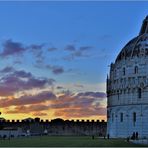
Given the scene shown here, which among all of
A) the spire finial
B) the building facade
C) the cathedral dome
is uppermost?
the spire finial

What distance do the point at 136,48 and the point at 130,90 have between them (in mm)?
7859

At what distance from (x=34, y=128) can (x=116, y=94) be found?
2462 centimetres

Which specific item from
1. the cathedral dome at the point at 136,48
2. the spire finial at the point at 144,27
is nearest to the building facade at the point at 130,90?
the cathedral dome at the point at 136,48

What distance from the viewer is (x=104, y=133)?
11000 centimetres

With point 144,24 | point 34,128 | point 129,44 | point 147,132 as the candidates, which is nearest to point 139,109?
point 147,132

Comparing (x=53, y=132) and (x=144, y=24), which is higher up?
(x=144, y=24)

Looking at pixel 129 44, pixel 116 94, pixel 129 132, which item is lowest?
pixel 129 132

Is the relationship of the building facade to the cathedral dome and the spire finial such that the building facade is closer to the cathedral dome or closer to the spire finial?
the cathedral dome

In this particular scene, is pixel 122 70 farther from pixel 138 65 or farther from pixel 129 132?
pixel 129 132

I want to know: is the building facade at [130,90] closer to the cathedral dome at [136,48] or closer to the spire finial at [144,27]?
the cathedral dome at [136,48]

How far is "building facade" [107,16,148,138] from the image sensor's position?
302ft

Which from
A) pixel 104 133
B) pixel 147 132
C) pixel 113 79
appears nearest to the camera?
pixel 147 132

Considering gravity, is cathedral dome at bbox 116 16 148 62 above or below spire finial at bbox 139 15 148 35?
below

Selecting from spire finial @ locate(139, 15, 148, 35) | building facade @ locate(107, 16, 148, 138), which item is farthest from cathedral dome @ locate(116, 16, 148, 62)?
spire finial @ locate(139, 15, 148, 35)
